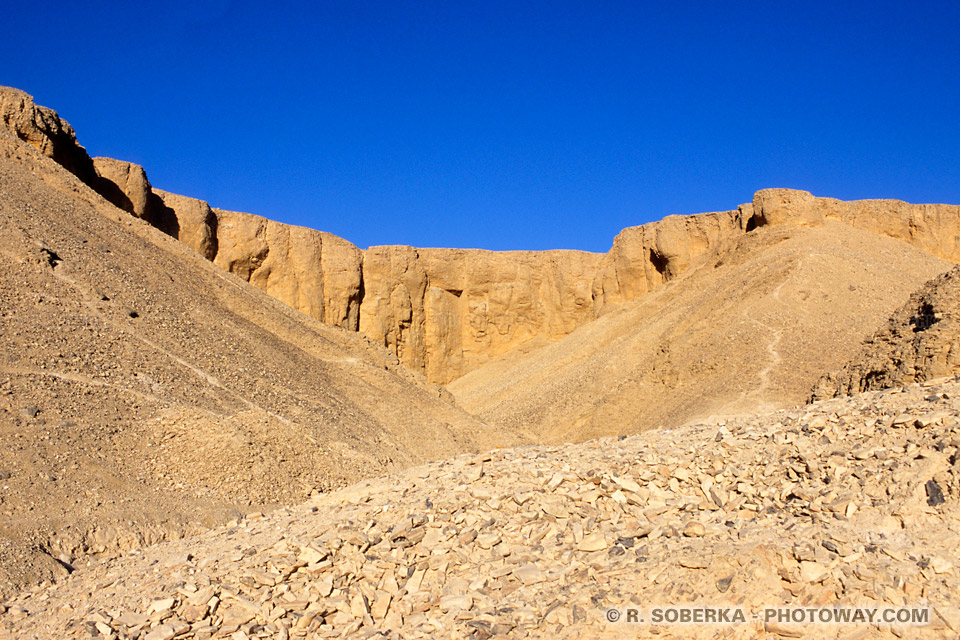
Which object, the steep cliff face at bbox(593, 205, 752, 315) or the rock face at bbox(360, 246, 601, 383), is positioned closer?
the steep cliff face at bbox(593, 205, 752, 315)

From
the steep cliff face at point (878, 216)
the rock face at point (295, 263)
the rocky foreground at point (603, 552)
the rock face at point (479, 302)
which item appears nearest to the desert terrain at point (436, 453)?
the rocky foreground at point (603, 552)

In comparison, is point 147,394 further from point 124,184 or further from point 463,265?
point 463,265

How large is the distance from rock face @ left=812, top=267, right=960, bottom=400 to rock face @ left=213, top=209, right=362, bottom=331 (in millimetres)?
28522

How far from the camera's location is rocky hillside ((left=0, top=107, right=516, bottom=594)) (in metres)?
10.5

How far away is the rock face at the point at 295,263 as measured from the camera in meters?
37.5

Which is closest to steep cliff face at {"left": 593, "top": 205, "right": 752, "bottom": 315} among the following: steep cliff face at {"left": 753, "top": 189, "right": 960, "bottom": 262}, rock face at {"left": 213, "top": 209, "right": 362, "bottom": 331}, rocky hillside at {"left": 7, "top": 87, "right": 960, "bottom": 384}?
rocky hillside at {"left": 7, "top": 87, "right": 960, "bottom": 384}

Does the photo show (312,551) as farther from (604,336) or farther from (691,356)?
(604,336)

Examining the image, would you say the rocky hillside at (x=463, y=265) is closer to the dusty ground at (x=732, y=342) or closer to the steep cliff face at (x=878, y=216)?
the steep cliff face at (x=878, y=216)

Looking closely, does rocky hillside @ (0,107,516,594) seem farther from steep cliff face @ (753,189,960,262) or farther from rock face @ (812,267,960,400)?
steep cliff face @ (753,189,960,262)

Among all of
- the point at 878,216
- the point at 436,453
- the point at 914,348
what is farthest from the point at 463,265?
the point at 914,348

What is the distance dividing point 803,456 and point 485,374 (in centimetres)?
3476

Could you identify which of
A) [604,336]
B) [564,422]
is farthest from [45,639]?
[604,336]

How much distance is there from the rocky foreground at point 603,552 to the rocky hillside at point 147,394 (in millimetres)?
2220

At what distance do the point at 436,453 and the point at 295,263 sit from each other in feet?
77.9
